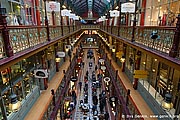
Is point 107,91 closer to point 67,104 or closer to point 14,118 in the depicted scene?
point 67,104

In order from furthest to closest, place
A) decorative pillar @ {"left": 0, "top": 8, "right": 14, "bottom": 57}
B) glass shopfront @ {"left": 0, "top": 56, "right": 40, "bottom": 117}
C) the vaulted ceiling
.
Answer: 1. the vaulted ceiling
2. glass shopfront @ {"left": 0, "top": 56, "right": 40, "bottom": 117}
3. decorative pillar @ {"left": 0, "top": 8, "right": 14, "bottom": 57}

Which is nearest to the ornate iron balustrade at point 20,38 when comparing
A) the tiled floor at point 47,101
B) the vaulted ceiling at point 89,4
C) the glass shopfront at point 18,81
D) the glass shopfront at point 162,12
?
the glass shopfront at point 18,81

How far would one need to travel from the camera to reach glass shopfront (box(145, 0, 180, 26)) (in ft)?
26.1

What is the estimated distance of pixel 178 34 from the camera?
398 centimetres

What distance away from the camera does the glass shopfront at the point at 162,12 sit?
7.97 m

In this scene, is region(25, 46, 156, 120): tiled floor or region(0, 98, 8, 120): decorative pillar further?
region(25, 46, 156, 120): tiled floor

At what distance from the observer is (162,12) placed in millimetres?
9211

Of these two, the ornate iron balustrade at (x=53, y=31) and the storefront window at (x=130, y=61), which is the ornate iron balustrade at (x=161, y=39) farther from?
the ornate iron balustrade at (x=53, y=31)

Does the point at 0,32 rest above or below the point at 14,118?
above

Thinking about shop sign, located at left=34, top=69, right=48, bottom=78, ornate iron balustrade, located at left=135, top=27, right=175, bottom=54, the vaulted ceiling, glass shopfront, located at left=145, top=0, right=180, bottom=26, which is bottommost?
shop sign, located at left=34, top=69, right=48, bottom=78

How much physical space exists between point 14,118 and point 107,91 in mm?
11235

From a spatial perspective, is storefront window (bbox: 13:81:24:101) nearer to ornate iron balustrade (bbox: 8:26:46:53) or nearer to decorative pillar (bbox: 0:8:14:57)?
ornate iron balustrade (bbox: 8:26:46:53)

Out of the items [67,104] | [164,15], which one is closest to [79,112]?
[67,104]

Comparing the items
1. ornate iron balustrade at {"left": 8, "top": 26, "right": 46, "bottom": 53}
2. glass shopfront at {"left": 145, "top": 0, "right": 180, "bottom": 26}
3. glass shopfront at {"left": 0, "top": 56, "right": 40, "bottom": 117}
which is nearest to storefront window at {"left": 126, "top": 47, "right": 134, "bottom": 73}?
glass shopfront at {"left": 145, "top": 0, "right": 180, "bottom": 26}
